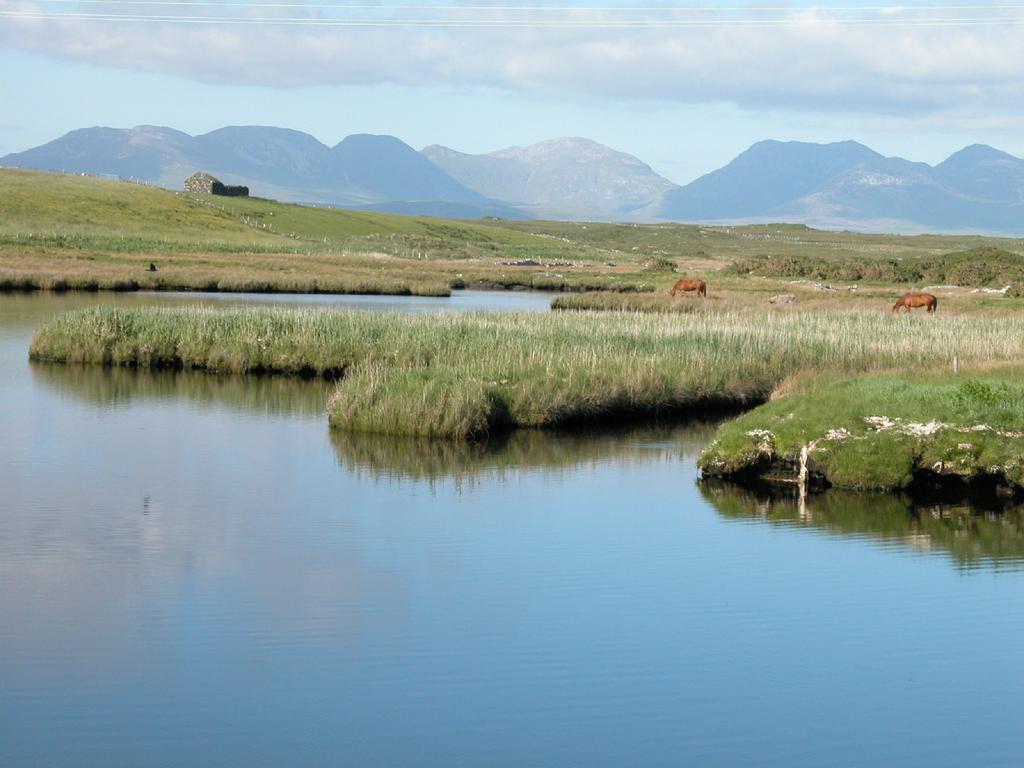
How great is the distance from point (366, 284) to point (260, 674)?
4822 cm

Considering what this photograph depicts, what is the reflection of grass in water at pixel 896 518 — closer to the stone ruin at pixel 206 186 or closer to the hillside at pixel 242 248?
the hillside at pixel 242 248

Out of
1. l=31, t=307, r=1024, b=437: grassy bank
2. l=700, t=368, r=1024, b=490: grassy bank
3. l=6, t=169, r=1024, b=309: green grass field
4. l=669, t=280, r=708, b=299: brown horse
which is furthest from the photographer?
l=6, t=169, r=1024, b=309: green grass field

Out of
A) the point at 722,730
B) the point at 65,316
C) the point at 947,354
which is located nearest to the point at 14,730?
the point at 722,730

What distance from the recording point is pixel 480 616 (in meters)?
12.5

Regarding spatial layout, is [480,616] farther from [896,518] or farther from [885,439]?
[885,439]

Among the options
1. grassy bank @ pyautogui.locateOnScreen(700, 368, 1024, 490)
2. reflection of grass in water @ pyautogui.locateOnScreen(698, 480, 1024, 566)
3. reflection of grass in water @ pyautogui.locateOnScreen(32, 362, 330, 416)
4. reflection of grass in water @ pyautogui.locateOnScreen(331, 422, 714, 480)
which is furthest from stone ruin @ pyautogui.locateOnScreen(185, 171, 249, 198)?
reflection of grass in water @ pyautogui.locateOnScreen(698, 480, 1024, 566)

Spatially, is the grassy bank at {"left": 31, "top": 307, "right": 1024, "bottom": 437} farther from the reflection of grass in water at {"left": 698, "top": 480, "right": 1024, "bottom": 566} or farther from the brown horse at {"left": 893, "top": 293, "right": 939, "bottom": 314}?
the reflection of grass in water at {"left": 698, "top": 480, "right": 1024, "bottom": 566}

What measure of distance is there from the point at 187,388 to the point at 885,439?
49.0 ft

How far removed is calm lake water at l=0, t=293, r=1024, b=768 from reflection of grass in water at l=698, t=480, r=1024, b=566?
0.05 meters

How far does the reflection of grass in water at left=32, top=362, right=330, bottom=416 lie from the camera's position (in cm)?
2631

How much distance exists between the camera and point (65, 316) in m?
33.4

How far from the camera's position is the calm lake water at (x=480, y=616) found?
973 centimetres

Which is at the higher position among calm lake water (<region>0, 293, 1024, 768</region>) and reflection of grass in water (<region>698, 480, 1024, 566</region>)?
reflection of grass in water (<region>698, 480, 1024, 566</region>)

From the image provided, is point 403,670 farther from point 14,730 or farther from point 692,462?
point 692,462
